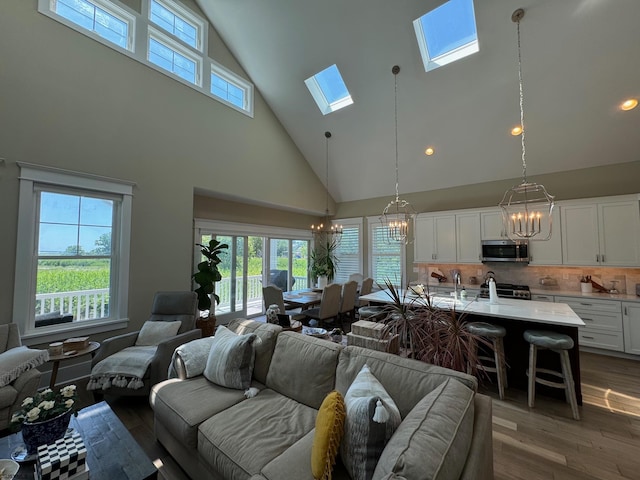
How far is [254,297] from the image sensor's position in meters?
6.33

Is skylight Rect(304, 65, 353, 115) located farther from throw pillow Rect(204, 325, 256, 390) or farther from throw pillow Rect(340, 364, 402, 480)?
throw pillow Rect(340, 364, 402, 480)

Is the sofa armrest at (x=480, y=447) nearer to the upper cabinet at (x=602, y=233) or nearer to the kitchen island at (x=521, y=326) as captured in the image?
the kitchen island at (x=521, y=326)

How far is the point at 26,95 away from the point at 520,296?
295 inches

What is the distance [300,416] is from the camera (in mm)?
1768

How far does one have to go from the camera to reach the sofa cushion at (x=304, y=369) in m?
1.88

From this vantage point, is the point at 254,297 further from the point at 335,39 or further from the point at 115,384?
the point at 335,39

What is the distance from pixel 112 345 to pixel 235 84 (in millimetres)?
5059

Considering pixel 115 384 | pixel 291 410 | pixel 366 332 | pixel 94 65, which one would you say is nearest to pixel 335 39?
pixel 94 65

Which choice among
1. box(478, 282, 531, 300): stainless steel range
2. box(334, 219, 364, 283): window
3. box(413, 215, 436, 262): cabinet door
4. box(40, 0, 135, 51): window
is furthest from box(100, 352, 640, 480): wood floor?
box(40, 0, 135, 51): window

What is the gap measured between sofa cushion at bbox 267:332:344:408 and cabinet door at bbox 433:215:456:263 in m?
4.44

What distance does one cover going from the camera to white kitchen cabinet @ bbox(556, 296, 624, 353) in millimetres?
3816

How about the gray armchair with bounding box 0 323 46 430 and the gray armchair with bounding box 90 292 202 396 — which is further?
the gray armchair with bounding box 90 292 202 396

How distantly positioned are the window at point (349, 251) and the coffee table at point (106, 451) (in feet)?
19.8

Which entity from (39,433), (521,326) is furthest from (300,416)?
(521,326)
